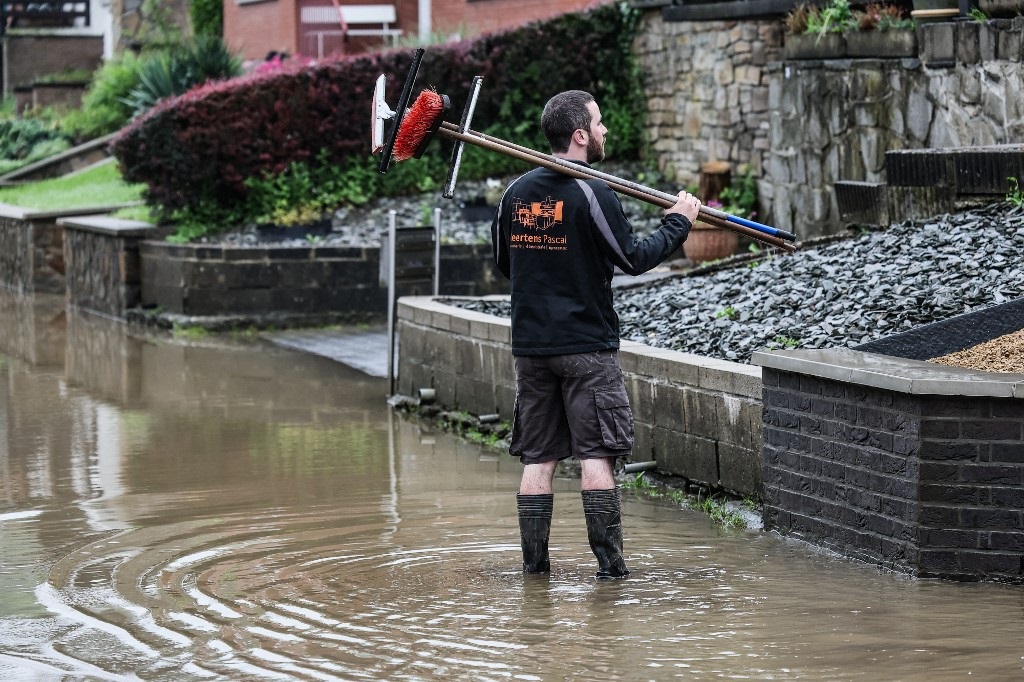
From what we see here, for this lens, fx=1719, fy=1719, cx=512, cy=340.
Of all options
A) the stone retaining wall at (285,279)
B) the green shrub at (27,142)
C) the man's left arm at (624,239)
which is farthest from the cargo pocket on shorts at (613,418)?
the green shrub at (27,142)

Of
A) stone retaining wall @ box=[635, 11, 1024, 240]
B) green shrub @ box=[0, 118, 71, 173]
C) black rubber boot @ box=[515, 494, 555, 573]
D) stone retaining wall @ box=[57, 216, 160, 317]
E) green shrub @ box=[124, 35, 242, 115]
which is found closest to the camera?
black rubber boot @ box=[515, 494, 555, 573]

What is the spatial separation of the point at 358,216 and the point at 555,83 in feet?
9.30

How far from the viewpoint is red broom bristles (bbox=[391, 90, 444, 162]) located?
21.1 feet

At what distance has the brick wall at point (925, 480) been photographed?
6340 millimetres

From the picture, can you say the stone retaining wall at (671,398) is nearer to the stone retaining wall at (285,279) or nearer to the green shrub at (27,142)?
the stone retaining wall at (285,279)

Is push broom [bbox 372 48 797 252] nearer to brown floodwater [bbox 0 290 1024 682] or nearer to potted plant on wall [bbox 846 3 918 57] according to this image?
brown floodwater [bbox 0 290 1024 682]

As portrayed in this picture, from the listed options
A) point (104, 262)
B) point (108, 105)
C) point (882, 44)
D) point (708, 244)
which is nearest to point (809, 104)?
point (882, 44)

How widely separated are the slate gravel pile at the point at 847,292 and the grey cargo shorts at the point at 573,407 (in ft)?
6.85

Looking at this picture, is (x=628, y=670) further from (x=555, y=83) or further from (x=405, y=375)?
(x=555, y=83)

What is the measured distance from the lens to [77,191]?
23.7 metres

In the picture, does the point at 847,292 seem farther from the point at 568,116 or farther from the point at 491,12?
the point at 491,12

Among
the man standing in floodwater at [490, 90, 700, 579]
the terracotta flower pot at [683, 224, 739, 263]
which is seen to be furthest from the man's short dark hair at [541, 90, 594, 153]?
the terracotta flower pot at [683, 224, 739, 263]

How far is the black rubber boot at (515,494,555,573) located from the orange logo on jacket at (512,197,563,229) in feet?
3.42

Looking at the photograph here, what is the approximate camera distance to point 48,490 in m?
8.59
